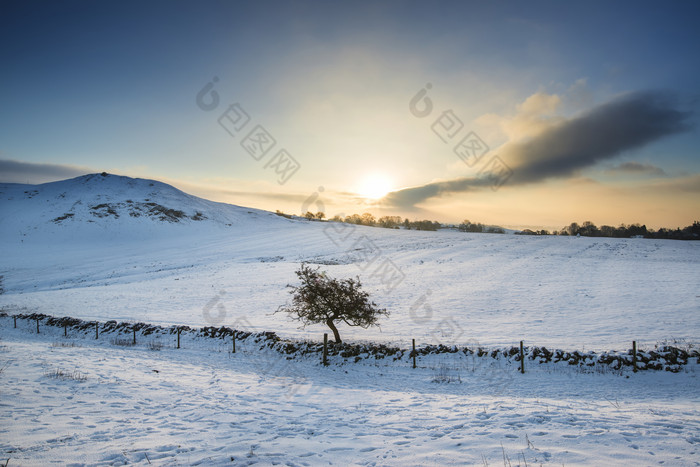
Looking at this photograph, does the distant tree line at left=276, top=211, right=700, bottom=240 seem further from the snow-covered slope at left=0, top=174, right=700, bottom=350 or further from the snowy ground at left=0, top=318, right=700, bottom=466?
the snowy ground at left=0, top=318, right=700, bottom=466

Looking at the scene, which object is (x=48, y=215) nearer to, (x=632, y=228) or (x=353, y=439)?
(x=353, y=439)

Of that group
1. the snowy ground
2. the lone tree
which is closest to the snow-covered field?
the snowy ground

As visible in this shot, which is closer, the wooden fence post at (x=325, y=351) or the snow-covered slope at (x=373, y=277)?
the wooden fence post at (x=325, y=351)

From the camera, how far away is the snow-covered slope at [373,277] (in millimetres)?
23688

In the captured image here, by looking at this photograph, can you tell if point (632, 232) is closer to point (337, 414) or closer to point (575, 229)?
point (575, 229)

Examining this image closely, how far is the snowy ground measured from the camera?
24.5ft

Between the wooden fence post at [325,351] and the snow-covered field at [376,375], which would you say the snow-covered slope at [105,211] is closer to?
the snow-covered field at [376,375]

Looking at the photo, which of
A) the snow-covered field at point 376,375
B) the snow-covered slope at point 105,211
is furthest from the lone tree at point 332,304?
the snow-covered slope at point 105,211

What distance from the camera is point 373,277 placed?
139ft

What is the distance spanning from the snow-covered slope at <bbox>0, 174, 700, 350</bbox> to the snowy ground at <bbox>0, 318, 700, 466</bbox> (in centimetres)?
567

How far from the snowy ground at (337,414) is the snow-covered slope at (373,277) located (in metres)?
5.67

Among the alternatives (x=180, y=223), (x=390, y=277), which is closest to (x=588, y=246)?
(x=390, y=277)

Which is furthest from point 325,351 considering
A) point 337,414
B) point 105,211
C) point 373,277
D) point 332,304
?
point 105,211

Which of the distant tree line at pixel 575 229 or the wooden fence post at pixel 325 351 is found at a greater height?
the distant tree line at pixel 575 229
